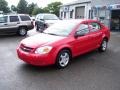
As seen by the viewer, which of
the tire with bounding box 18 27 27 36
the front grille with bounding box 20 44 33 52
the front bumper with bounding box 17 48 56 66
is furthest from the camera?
the tire with bounding box 18 27 27 36

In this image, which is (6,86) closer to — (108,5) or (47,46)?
(47,46)

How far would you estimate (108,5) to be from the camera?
21.1m

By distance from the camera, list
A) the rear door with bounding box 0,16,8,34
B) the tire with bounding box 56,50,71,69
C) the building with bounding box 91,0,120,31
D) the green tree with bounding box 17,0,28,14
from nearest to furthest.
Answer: the tire with bounding box 56,50,71,69, the rear door with bounding box 0,16,8,34, the building with bounding box 91,0,120,31, the green tree with bounding box 17,0,28,14

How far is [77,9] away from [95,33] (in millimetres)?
24796

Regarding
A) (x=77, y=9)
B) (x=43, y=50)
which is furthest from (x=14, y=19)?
(x=77, y=9)

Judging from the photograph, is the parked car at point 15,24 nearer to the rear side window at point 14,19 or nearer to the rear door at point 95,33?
the rear side window at point 14,19

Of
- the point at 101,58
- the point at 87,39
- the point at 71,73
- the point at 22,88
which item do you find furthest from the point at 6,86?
the point at 101,58

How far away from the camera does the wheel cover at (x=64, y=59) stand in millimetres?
6466

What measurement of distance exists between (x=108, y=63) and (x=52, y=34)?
236cm

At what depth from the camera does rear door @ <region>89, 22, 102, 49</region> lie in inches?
312

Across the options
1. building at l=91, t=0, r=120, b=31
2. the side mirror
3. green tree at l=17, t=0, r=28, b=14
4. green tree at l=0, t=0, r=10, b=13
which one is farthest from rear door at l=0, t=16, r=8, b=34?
green tree at l=0, t=0, r=10, b=13

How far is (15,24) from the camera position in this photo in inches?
571

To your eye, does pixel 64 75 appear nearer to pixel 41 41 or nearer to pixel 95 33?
pixel 41 41

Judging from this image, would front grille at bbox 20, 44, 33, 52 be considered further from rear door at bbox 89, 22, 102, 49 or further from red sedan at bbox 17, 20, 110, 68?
rear door at bbox 89, 22, 102, 49
